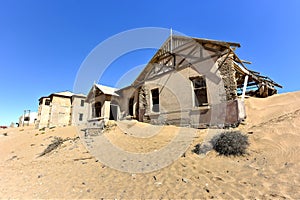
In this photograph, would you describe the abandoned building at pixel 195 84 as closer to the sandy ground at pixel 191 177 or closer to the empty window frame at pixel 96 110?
the sandy ground at pixel 191 177

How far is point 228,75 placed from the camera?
371 inches

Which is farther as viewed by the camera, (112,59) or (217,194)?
(112,59)

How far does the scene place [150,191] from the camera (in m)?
3.82

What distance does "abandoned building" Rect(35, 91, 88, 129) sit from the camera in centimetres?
2810

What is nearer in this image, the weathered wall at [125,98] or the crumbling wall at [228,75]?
the crumbling wall at [228,75]

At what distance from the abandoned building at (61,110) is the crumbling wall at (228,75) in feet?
80.2

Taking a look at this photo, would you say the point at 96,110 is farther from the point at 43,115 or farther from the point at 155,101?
the point at 43,115

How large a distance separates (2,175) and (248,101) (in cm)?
1209

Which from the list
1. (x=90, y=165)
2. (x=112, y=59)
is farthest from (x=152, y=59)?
(x=90, y=165)

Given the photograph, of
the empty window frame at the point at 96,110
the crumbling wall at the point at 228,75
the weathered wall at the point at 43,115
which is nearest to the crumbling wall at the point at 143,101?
the crumbling wall at the point at 228,75

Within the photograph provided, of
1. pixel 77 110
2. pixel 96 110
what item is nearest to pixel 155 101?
pixel 96 110

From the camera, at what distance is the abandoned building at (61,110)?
28.1 metres

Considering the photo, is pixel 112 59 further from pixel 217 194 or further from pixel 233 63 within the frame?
pixel 217 194

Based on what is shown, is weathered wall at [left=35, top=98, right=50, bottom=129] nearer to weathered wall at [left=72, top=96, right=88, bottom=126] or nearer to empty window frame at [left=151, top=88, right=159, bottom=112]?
weathered wall at [left=72, top=96, right=88, bottom=126]
